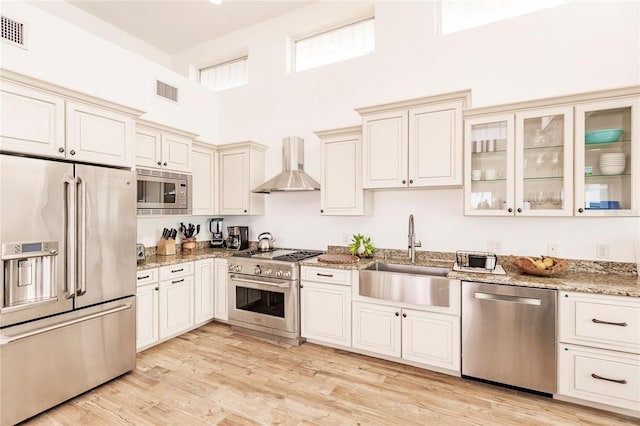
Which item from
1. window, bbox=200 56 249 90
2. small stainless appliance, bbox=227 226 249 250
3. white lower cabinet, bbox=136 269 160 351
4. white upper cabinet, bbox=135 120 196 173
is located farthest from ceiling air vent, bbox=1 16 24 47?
small stainless appliance, bbox=227 226 249 250

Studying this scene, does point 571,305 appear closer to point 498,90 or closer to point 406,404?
point 406,404

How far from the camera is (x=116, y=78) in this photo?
338 centimetres

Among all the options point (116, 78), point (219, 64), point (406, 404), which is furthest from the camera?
point (219, 64)

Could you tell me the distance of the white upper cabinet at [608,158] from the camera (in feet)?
7.30

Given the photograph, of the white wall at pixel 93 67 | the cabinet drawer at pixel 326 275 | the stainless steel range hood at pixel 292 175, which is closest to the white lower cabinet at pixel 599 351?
the cabinet drawer at pixel 326 275

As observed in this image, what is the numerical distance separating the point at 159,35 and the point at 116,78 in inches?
59.2

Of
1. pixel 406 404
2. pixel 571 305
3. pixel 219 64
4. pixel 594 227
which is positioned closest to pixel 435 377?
pixel 406 404

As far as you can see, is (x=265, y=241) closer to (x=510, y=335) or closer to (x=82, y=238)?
(x=82, y=238)

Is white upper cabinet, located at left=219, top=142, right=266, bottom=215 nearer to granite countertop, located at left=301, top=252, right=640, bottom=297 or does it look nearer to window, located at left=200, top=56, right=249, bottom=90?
window, located at left=200, top=56, right=249, bottom=90

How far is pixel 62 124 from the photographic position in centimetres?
219

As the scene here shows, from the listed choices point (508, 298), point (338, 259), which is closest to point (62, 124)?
point (338, 259)

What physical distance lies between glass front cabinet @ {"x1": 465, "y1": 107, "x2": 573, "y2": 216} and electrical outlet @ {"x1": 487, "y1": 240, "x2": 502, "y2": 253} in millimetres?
426

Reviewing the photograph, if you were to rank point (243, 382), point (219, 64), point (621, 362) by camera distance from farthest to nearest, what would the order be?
point (219, 64), point (243, 382), point (621, 362)

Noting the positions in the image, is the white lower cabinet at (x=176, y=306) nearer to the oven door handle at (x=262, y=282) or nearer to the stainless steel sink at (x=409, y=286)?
the oven door handle at (x=262, y=282)
